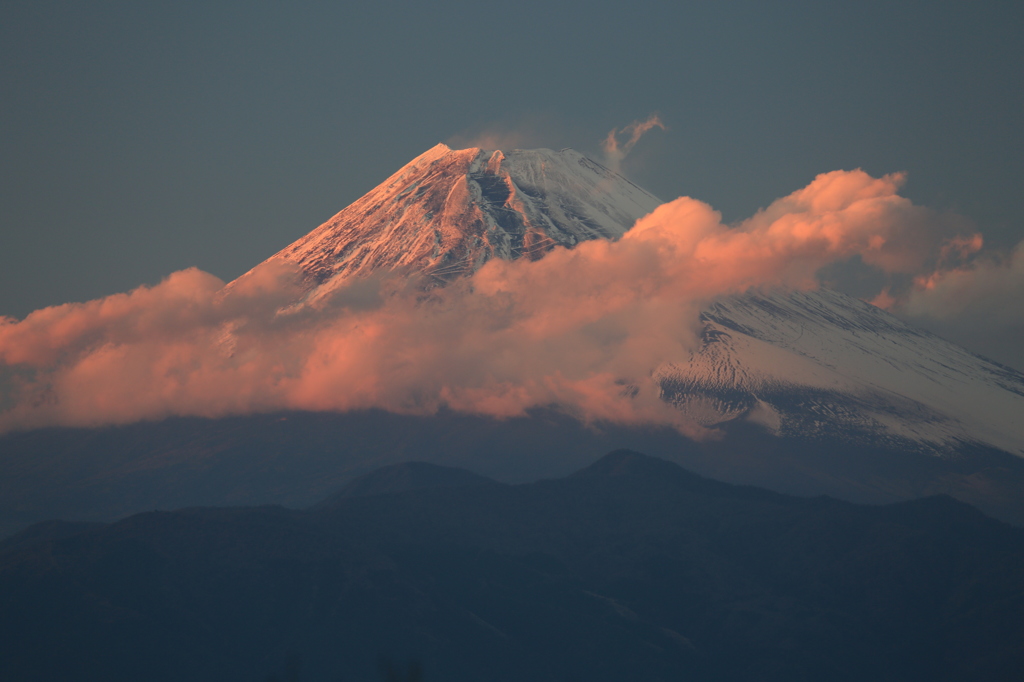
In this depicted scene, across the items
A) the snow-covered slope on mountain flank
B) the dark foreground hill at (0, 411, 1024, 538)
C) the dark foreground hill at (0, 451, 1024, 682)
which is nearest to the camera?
the dark foreground hill at (0, 451, 1024, 682)

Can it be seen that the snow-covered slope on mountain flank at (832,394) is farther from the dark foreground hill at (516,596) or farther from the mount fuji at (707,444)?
the dark foreground hill at (516,596)

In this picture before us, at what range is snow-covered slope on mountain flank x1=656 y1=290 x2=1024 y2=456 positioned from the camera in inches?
6801

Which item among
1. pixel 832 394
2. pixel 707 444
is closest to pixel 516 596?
pixel 707 444

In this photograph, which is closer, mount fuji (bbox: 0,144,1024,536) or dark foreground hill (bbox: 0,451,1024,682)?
dark foreground hill (bbox: 0,451,1024,682)

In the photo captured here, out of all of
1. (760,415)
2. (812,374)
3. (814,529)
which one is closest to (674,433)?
(760,415)

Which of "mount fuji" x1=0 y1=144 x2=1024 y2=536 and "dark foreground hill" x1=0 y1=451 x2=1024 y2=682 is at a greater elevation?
"mount fuji" x1=0 y1=144 x2=1024 y2=536

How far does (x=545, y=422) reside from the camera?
18025cm

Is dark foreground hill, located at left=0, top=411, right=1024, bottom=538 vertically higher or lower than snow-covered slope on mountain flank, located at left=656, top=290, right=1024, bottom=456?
lower

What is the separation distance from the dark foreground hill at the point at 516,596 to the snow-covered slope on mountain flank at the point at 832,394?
65.1 m

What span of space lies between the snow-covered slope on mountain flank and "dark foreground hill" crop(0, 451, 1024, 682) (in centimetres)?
6508

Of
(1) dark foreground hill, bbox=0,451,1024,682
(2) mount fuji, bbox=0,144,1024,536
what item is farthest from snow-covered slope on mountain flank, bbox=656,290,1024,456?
(1) dark foreground hill, bbox=0,451,1024,682

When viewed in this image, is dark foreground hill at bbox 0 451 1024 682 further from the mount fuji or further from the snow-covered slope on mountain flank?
the snow-covered slope on mountain flank

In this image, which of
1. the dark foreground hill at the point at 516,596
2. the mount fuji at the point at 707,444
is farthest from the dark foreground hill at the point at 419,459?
the dark foreground hill at the point at 516,596

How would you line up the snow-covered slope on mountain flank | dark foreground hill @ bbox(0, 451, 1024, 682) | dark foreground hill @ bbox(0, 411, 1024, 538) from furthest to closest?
the snow-covered slope on mountain flank, dark foreground hill @ bbox(0, 411, 1024, 538), dark foreground hill @ bbox(0, 451, 1024, 682)
